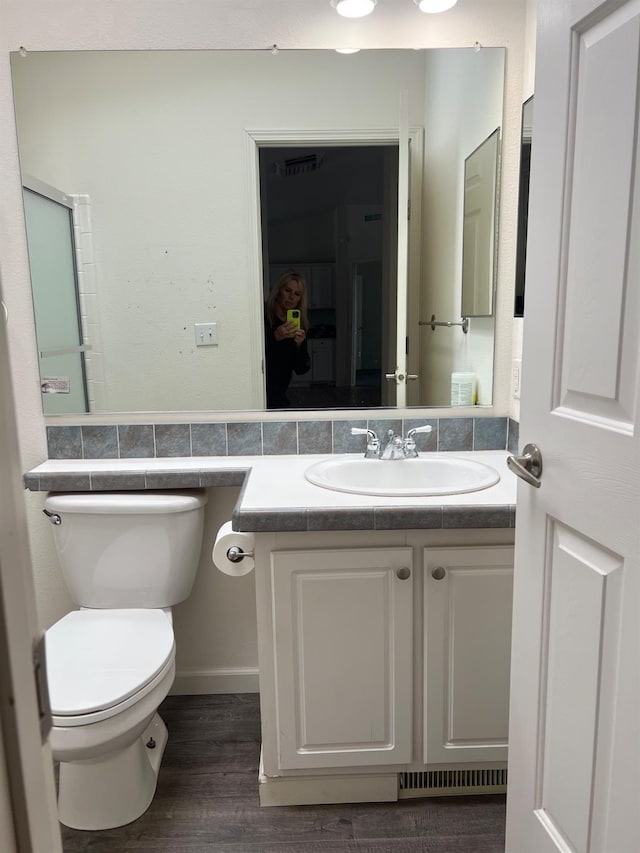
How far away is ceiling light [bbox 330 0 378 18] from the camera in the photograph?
1802mm

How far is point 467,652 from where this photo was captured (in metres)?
1.62

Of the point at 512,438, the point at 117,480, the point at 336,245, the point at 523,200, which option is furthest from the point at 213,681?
the point at 523,200

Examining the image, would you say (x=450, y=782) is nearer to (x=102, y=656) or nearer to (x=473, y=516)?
(x=473, y=516)

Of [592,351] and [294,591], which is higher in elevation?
[592,351]

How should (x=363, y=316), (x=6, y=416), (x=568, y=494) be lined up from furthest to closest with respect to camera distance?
(x=363, y=316), (x=568, y=494), (x=6, y=416)

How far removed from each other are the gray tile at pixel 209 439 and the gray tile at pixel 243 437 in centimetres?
2

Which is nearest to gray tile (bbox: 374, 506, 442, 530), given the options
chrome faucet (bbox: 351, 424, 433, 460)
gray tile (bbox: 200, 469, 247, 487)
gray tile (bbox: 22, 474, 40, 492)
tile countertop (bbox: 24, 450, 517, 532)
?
tile countertop (bbox: 24, 450, 517, 532)

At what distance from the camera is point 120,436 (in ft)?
6.64

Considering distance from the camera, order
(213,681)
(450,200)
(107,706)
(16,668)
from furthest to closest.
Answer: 1. (213,681)
2. (450,200)
3. (107,706)
4. (16,668)

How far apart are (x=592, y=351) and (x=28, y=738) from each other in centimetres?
87

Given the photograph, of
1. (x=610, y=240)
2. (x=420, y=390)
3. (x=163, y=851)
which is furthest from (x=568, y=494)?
(x=163, y=851)

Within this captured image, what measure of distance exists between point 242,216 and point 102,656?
4.22 feet

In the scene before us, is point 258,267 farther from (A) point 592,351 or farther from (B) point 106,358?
(A) point 592,351

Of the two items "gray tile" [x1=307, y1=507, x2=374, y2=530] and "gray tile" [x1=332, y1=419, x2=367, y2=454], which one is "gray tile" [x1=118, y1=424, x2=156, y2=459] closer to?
"gray tile" [x1=332, y1=419, x2=367, y2=454]
